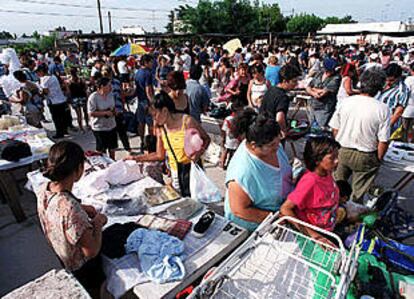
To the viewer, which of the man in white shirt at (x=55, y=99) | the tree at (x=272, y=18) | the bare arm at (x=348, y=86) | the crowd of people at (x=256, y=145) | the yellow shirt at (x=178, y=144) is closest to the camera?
the crowd of people at (x=256, y=145)

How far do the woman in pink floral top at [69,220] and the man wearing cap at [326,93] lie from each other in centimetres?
450

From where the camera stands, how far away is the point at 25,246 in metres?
3.38

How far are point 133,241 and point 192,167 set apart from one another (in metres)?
1.03

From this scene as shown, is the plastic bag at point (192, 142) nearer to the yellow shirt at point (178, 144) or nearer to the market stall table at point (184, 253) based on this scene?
the yellow shirt at point (178, 144)

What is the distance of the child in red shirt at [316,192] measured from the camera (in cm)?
197

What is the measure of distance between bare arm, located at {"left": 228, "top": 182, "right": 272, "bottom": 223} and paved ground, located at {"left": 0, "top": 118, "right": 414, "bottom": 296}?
6.09 ft

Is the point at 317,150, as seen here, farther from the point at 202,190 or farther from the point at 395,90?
the point at 395,90

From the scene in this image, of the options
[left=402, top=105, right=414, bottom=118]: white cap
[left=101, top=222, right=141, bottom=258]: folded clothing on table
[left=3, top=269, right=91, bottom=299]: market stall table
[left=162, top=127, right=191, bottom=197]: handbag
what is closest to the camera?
[left=3, top=269, right=91, bottom=299]: market stall table

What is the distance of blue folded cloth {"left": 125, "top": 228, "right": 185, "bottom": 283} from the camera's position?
1672 millimetres

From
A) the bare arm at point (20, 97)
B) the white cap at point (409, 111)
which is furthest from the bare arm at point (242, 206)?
the bare arm at point (20, 97)

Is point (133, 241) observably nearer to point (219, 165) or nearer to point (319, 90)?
point (219, 165)

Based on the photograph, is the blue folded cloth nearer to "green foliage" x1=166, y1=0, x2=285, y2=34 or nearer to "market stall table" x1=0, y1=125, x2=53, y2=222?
"market stall table" x1=0, y1=125, x2=53, y2=222

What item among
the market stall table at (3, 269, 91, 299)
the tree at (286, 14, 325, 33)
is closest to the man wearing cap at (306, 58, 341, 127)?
the market stall table at (3, 269, 91, 299)

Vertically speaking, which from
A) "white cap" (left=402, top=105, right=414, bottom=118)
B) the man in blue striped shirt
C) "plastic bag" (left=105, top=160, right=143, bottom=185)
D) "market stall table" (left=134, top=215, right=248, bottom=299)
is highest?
the man in blue striped shirt
